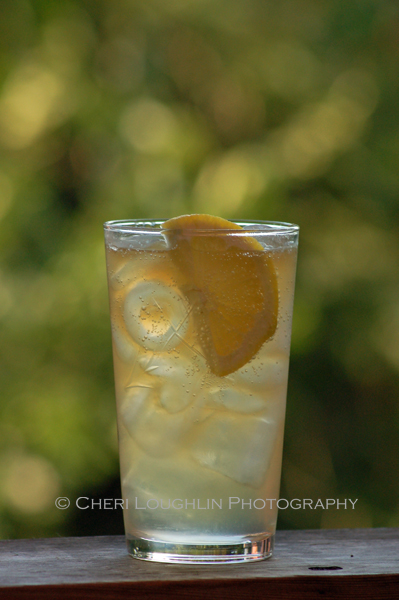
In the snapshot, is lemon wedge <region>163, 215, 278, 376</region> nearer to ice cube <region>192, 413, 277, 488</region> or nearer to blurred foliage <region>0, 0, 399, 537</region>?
ice cube <region>192, 413, 277, 488</region>

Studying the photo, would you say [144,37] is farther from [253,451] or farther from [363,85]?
[253,451]

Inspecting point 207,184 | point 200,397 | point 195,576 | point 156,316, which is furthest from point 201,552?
point 207,184

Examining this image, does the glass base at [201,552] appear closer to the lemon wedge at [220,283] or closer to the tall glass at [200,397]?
the tall glass at [200,397]

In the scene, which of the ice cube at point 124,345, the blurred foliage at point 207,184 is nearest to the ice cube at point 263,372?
the ice cube at point 124,345

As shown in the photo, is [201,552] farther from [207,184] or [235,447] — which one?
[207,184]

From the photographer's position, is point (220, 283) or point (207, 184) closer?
point (220, 283)

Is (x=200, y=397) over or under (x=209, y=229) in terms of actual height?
under

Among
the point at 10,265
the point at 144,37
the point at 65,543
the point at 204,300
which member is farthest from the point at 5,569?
the point at 144,37
